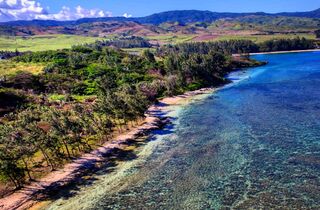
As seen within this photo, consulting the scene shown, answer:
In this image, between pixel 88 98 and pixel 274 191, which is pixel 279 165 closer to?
pixel 274 191

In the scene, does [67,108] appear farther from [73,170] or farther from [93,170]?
[93,170]

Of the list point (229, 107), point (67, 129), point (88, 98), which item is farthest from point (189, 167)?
point (88, 98)

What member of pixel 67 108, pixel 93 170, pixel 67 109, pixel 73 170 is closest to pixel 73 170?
pixel 73 170

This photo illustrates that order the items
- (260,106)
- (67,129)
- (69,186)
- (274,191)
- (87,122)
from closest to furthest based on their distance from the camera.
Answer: (274,191), (69,186), (67,129), (87,122), (260,106)

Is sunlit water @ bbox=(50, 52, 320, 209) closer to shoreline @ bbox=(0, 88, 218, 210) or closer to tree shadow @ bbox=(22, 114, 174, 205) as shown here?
tree shadow @ bbox=(22, 114, 174, 205)

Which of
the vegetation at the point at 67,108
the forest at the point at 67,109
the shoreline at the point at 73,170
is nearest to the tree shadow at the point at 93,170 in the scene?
the shoreline at the point at 73,170
